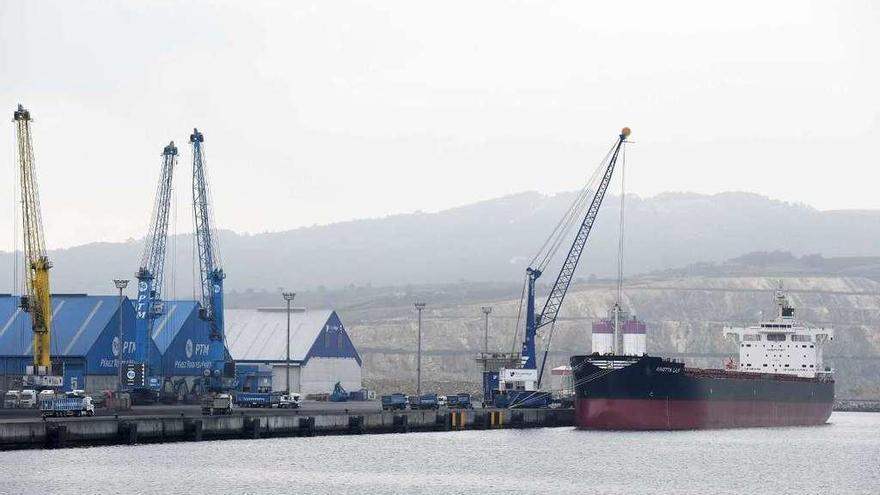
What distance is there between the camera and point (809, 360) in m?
149

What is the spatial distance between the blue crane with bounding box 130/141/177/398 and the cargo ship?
3778 cm

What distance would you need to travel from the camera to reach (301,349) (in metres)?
169

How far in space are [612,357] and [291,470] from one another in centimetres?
4299

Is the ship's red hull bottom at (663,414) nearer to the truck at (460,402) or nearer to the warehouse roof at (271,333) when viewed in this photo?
the truck at (460,402)

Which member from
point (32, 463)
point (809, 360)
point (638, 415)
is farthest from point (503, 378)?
point (32, 463)

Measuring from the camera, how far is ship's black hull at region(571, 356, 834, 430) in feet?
398

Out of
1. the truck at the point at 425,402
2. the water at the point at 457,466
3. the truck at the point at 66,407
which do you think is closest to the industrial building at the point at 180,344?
the truck at the point at 425,402

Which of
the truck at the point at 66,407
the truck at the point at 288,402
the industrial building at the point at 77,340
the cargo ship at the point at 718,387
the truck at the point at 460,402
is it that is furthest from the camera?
the truck at the point at 460,402

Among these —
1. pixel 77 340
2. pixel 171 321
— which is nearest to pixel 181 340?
pixel 171 321

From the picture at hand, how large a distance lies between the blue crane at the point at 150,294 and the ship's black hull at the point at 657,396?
3779 centimetres

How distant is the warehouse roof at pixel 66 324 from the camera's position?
13700 centimetres

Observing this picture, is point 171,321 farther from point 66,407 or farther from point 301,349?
point 66,407

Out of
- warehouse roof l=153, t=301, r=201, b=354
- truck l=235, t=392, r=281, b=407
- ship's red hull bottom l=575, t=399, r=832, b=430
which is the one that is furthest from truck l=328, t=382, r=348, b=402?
ship's red hull bottom l=575, t=399, r=832, b=430

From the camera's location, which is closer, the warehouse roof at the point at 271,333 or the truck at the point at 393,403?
the truck at the point at 393,403
